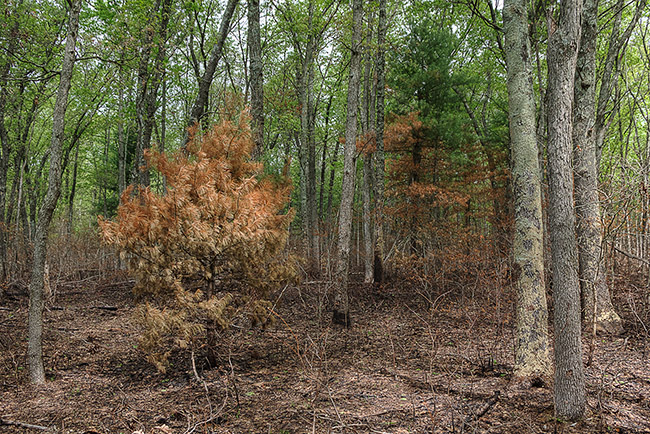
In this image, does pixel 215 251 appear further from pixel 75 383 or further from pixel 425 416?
pixel 425 416

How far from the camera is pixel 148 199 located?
5359 mm

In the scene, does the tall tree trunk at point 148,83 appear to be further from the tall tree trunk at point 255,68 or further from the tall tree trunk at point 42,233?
the tall tree trunk at point 42,233

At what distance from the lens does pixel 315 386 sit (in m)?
4.43

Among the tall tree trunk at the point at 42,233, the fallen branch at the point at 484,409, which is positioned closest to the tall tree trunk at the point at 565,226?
the fallen branch at the point at 484,409

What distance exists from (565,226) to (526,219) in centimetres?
151

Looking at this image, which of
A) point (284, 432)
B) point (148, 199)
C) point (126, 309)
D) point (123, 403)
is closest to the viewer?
point (284, 432)

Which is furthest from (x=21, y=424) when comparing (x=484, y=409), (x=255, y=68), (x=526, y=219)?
(x=255, y=68)

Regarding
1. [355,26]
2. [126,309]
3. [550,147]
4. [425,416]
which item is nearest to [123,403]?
[425,416]

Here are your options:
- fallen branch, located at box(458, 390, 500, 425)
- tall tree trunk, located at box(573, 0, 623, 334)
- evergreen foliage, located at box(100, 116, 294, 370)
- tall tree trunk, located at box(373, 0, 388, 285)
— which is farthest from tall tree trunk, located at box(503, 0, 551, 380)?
tall tree trunk, located at box(373, 0, 388, 285)

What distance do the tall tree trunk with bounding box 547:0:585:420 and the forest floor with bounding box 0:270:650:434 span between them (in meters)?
0.33

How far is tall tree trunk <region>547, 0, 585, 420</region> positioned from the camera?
3.22 metres

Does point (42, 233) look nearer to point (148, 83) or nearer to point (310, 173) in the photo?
point (148, 83)

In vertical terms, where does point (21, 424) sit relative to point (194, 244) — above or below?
below

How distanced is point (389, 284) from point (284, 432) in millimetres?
8818
